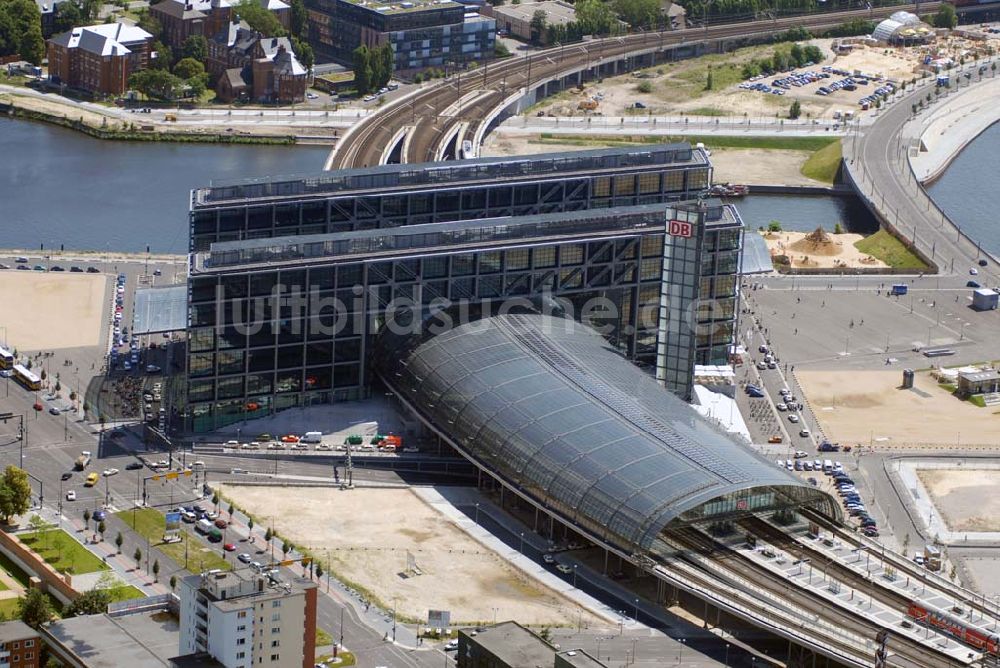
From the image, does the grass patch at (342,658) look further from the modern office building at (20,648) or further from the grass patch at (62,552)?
the grass patch at (62,552)

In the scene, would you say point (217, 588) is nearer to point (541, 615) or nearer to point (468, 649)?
point (468, 649)

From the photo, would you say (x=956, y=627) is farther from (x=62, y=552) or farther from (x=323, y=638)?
(x=62, y=552)

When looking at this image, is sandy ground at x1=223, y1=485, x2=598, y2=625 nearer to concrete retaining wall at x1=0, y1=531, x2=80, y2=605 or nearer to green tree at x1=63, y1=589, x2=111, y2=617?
green tree at x1=63, y1=589, x2=111, y2=617

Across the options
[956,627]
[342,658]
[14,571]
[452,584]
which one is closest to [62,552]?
[14,571]

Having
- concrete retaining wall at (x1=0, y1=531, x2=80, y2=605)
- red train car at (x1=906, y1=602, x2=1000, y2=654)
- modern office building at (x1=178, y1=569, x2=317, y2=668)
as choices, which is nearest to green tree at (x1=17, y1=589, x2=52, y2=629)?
concrete retaining wall at (x1=0, y1=531, x2=80, y2=605)

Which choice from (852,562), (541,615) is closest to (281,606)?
(541,615)

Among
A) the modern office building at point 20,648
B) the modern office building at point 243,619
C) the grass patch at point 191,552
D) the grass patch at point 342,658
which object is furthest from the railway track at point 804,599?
the modern office building at point 20,648

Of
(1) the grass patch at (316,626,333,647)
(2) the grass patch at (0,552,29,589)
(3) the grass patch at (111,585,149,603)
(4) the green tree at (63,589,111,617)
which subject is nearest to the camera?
(1) the grass patch at (316,626,333,647)
